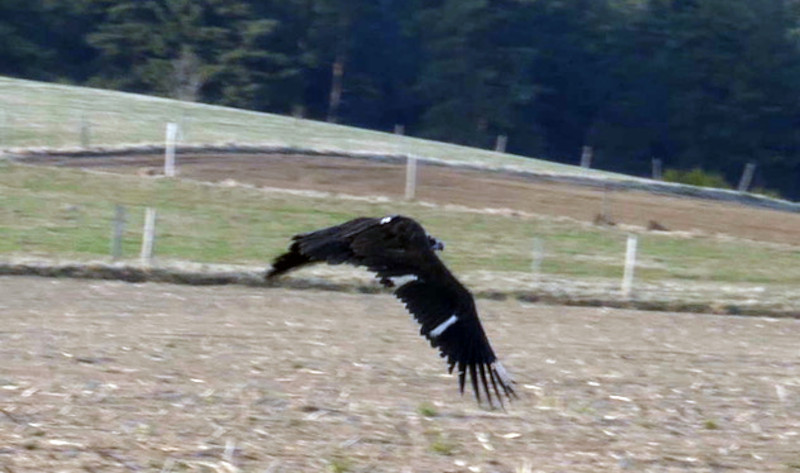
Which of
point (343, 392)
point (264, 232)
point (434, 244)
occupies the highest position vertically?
point (434, 244)

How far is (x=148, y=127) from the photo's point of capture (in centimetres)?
3219

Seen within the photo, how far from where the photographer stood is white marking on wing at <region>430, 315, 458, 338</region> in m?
7.70

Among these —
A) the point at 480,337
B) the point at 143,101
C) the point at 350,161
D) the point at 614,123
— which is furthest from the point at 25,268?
the point at 614,123

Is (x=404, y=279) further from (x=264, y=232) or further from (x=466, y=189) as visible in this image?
(x=466, y=189)

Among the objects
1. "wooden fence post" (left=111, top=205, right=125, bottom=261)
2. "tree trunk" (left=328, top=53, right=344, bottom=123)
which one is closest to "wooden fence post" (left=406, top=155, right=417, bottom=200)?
"wooden fence post" (left=111, top=205, right=125, bottom=261)

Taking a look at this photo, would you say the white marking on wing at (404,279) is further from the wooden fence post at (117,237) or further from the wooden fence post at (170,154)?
the wooden fence post at (170,154)

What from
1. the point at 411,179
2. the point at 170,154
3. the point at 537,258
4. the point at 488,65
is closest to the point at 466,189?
the point at 411,179

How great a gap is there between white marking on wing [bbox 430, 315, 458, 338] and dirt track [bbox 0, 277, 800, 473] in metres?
0.87

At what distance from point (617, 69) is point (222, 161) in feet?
104

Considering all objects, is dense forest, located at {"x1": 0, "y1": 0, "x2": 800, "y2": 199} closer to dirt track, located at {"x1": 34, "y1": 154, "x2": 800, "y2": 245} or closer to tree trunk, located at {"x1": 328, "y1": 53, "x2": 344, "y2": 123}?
tree trunk, located at {"x1": 328, "y1": 53, "x2": 344, "y2": 123}

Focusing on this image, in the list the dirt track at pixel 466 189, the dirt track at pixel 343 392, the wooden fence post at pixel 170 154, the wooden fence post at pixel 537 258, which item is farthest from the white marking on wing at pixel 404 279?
the wooden fence post at pixel 170 154

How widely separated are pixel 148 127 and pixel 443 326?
993 inches

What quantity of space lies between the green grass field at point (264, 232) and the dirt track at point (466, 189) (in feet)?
4.44

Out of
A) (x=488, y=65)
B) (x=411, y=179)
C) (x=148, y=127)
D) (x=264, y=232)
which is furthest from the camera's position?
(x=488, y=65)
